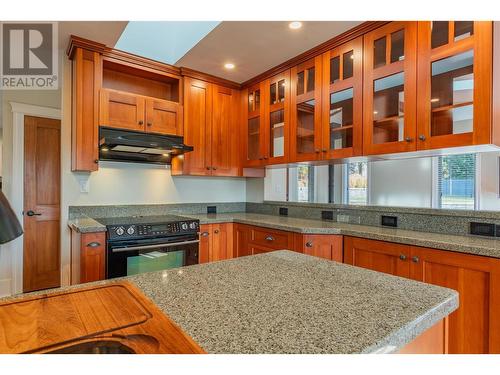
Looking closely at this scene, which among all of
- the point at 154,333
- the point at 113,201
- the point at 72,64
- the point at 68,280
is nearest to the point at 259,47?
the point at 72,64

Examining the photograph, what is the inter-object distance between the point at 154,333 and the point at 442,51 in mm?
2161

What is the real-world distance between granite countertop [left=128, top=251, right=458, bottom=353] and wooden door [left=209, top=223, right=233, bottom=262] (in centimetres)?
183

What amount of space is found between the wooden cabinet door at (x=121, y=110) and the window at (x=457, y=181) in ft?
10.6

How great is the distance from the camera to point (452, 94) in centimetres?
177

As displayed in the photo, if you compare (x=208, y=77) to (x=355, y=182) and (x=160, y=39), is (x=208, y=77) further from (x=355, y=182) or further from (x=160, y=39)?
(x=355, y=182)

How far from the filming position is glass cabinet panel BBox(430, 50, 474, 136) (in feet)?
5.53

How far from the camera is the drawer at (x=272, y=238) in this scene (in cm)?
241

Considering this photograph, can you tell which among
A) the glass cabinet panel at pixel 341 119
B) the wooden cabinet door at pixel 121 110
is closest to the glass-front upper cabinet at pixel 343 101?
the glass cabinet panel at pixel 341 119

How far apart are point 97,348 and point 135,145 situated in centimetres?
→ 214

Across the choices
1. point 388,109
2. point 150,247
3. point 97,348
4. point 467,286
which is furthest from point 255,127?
point 97,348

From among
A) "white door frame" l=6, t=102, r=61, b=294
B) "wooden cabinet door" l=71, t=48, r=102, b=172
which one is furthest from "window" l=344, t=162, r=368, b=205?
"white door frame" l=6, t=102, r=61, b=294

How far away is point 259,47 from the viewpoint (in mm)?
2492

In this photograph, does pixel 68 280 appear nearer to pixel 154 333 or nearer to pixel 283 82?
pixel 154 333

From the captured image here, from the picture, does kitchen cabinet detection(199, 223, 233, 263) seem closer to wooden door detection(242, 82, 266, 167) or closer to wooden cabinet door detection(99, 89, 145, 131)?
wooden door detection(242, 82, 266, 167)
